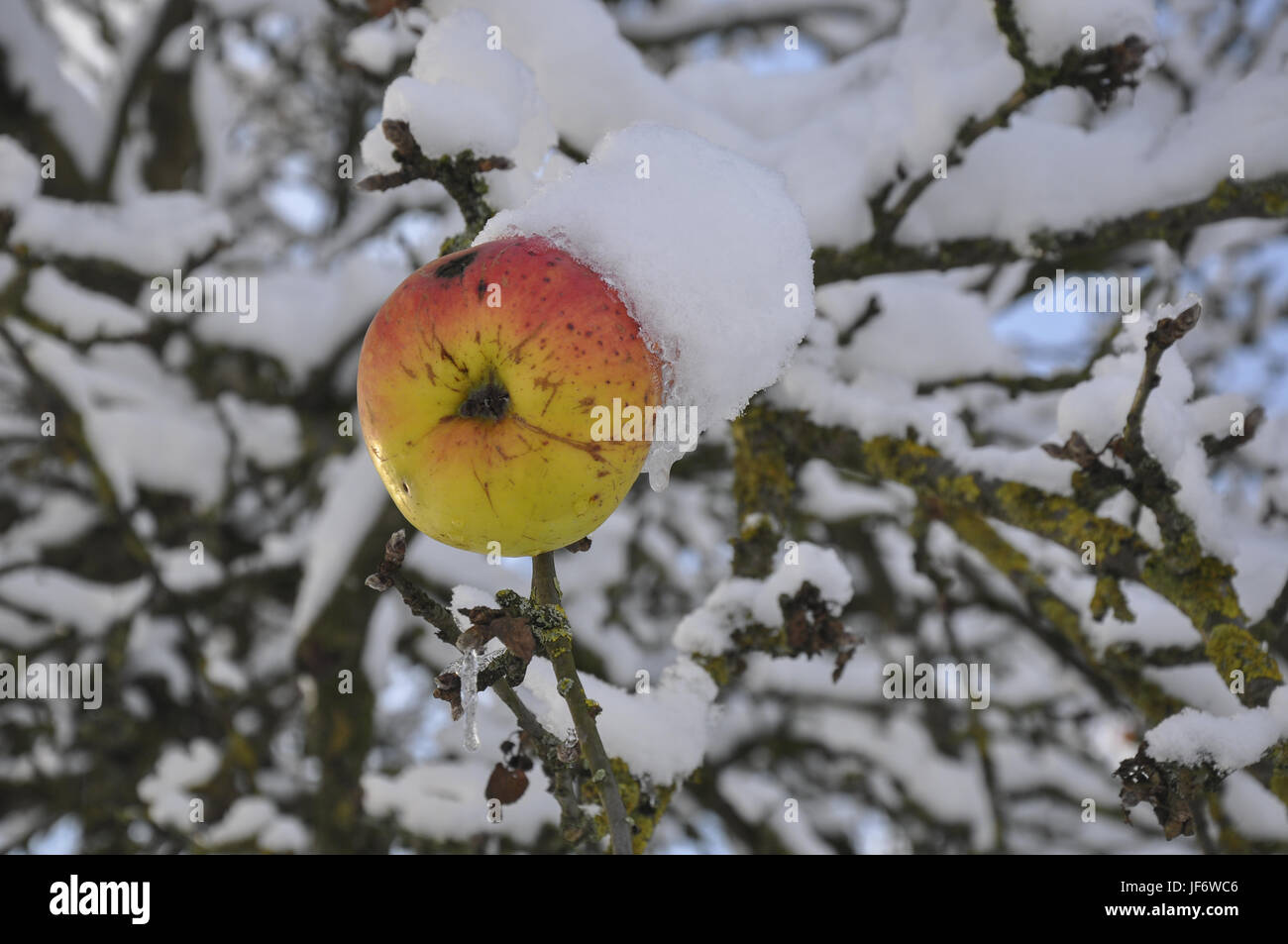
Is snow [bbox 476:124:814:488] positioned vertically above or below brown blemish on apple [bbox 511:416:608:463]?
above

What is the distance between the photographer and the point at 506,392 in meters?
1.07

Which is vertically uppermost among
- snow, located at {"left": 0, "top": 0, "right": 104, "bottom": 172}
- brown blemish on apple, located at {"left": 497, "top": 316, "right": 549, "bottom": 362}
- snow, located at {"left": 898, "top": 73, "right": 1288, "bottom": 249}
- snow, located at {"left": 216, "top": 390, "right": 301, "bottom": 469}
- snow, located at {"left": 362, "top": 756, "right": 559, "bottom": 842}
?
snow, located at {"left": 0, "top": 0, "right": 104, "bottom": 172}

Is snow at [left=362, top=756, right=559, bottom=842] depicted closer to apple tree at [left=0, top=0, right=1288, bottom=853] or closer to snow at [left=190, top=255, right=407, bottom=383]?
apple tree at [left=0, top=0, right=1288, bottom=853]

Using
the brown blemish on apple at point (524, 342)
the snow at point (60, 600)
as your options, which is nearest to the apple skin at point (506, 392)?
the brown blemish on apple at point (524, 342)

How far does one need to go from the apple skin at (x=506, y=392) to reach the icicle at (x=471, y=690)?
16 cm

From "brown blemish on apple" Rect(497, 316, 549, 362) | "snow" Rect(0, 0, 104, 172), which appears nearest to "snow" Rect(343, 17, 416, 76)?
"brown blemish on apple" Rect(497, 316, 549, 362)

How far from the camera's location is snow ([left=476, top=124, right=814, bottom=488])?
1.17 m

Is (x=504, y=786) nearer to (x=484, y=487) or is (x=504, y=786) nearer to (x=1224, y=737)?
(x=484, y=487)

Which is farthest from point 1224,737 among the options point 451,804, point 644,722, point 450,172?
point 451,804

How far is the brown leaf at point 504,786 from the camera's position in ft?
4.44

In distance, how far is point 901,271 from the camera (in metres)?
2.05

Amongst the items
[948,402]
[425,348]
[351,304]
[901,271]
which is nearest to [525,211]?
[425,348]

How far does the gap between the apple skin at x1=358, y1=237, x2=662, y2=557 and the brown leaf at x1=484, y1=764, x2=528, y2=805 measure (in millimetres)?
434

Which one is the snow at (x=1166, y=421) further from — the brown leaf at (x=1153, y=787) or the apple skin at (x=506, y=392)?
the apple skin at (x=506, y=392)
